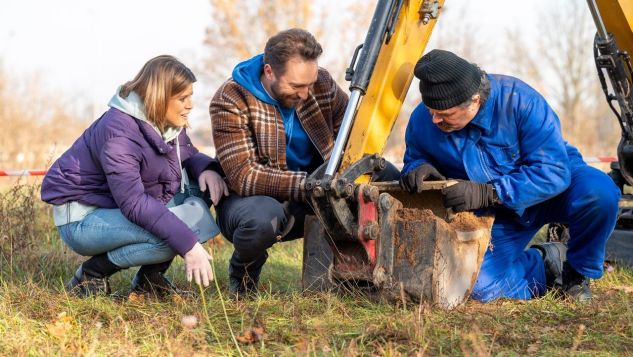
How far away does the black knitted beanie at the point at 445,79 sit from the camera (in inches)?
167

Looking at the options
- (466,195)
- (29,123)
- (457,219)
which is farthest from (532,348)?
(29,123)

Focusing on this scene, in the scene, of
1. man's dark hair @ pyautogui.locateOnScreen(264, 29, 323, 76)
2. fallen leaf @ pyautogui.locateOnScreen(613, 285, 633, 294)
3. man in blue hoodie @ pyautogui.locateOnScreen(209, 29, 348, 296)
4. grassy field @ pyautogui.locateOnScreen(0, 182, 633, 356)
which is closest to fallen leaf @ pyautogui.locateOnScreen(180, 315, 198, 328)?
grassy field @ pyautogui.locateOnScreen(0, 182, 633, 356)

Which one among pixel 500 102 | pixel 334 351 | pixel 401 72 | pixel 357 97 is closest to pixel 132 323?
pixel 334 351

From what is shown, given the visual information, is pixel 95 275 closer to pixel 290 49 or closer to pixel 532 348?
pixel 290 49

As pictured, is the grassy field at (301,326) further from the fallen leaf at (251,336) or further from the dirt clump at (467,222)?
the dirt clump at (467,222)

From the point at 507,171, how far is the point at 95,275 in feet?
8.21

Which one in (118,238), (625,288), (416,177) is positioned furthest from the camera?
(625,288)

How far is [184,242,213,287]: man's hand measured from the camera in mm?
4172

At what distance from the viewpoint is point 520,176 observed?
4.43m

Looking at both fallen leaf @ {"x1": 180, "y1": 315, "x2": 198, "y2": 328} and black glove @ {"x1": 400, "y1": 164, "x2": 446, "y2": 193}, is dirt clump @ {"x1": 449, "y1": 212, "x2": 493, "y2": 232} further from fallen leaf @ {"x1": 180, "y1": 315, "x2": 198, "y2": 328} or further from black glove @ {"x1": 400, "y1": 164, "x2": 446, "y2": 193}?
fallen leaf @ {"x1": 180, "y1": 315, "x2": 198, "y2": 328}

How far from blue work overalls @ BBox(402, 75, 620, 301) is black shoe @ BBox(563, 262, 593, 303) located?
6cm

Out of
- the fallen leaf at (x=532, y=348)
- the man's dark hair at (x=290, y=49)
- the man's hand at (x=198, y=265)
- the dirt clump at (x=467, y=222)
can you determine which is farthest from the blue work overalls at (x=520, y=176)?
the man's hand at (x=198, y=265)

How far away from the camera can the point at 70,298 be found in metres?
4.45

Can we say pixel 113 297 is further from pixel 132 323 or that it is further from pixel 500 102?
pixel 500 102
